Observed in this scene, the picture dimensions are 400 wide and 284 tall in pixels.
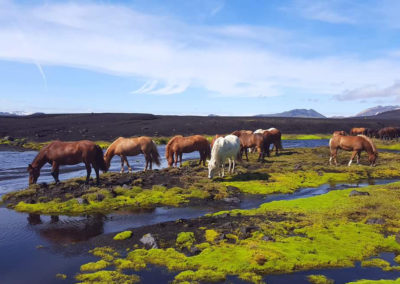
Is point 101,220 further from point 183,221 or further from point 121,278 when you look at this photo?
point 121,278

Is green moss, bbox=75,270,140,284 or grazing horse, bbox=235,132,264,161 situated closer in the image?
green moss, bbox=75,270,140,284

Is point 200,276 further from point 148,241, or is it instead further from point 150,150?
point 150,150

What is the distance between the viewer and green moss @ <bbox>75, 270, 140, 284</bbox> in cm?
981

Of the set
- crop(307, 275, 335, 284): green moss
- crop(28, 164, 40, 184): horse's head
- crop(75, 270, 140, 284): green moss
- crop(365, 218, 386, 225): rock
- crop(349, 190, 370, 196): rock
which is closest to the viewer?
crop(307, 275, 335, 284): green moss

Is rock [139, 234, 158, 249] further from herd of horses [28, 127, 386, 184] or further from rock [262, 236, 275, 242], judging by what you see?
herd of horses [28, 127, 386, 184]

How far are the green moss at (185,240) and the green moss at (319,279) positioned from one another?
14.6ft

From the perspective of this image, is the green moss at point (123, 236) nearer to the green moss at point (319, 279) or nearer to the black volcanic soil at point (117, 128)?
the green moss at point (319, 279)

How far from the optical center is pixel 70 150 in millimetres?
21625

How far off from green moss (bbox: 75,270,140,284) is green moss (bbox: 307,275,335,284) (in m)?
5.32

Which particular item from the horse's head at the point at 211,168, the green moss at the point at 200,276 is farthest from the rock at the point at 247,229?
the horse's head at the point at 211,168

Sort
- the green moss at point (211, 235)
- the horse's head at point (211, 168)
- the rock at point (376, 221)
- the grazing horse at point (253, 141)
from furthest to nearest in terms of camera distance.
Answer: the grazing horse at point (253, 141)
the horse's head at point (211, 168)
the rock at point (376, 221)
the green moss at point (211, 235)

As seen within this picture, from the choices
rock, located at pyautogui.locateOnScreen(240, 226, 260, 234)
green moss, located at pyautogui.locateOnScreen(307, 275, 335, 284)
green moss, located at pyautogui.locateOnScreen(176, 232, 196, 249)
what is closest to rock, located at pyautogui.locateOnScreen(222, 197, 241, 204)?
rock, located at pyautogui.locateOnScreen(240, 226, 260, 234)

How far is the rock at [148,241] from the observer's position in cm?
1227

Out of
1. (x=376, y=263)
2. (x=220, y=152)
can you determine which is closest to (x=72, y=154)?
(x=220, y=152)
